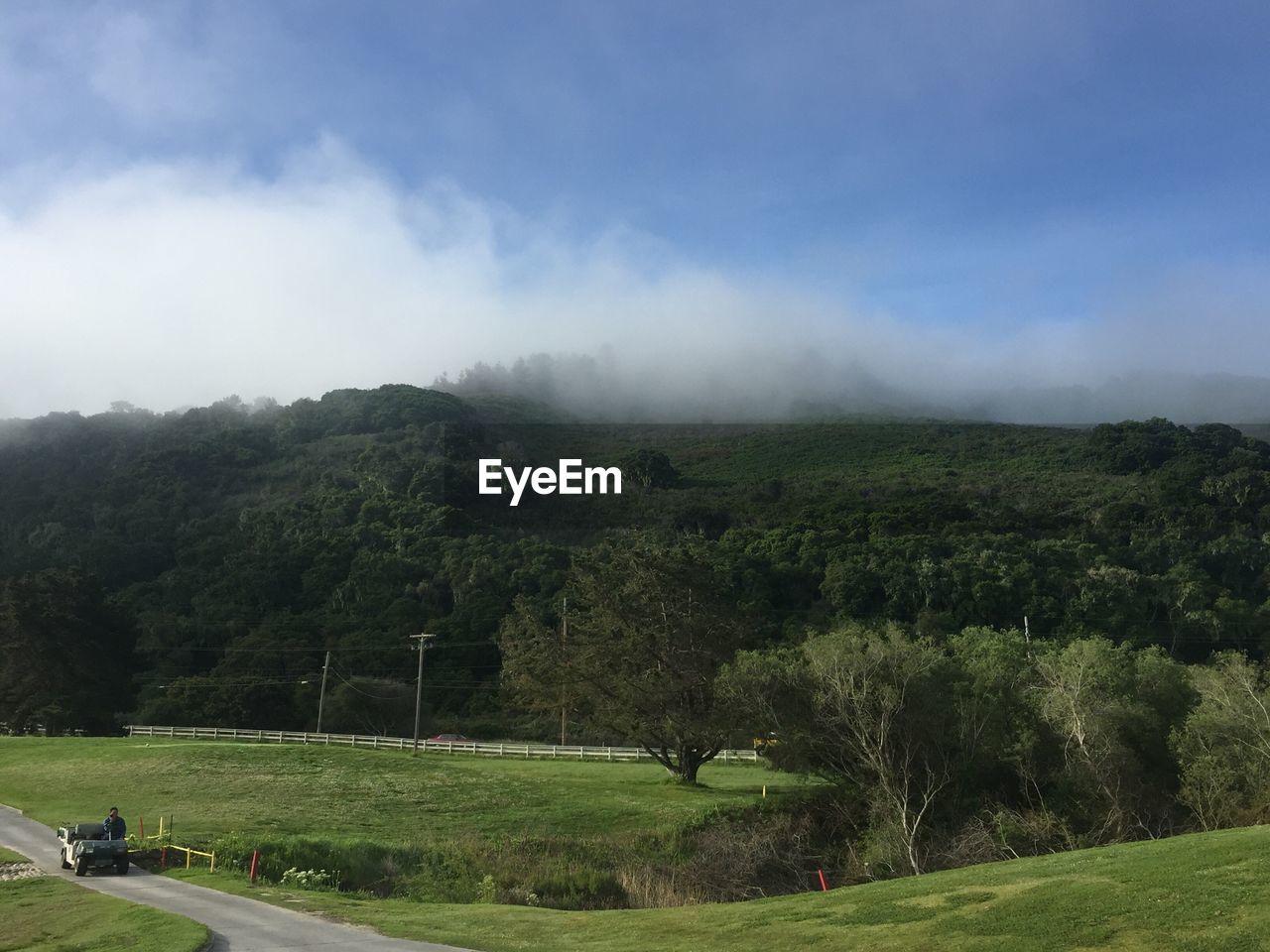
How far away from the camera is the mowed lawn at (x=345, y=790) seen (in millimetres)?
35125

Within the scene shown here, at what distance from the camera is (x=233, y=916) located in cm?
1886

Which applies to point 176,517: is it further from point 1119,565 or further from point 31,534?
point 1119,565

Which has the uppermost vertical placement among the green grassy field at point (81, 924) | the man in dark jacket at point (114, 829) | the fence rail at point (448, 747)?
the green grassy field at point (81, 924)

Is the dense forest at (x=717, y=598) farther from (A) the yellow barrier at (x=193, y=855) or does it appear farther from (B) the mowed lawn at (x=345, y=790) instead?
(A) the yellow barrier at (x=193, y=855)

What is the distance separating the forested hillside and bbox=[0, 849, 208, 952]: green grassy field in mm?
30033

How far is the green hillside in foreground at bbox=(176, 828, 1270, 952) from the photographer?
44.5 ft

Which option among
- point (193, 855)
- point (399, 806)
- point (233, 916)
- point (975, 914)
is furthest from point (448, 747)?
point (975, 914)

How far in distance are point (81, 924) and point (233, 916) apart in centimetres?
267

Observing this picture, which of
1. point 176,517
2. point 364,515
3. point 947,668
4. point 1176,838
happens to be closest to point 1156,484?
point 947,668

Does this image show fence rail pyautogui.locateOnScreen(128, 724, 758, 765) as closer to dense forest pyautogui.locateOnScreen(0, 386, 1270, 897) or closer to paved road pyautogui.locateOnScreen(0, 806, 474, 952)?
dense forest pyautogui.locateOnScreen(0, 386, 1270, 897)

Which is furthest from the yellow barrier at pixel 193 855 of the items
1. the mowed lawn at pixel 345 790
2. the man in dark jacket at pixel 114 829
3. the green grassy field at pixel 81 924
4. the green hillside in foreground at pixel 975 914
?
the green hillside in foreground at pixel 975 914

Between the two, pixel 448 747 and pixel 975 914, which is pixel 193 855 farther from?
pixel 448 747

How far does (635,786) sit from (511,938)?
26716mm

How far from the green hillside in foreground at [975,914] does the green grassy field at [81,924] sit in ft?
10.0
